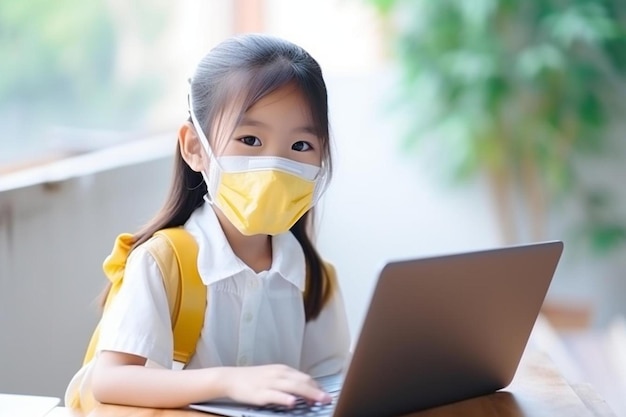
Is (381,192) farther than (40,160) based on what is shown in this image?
Yes

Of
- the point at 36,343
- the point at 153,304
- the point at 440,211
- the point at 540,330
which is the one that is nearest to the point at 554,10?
the point at 440,211

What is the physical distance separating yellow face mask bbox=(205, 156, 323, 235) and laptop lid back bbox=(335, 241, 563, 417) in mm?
332

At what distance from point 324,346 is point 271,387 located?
0.38 m

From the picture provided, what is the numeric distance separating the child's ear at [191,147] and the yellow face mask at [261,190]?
0.05 meters

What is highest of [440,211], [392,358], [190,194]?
[190,194]

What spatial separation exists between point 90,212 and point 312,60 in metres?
0.84

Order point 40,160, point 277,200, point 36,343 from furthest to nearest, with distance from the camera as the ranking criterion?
1. point 40,160
2. point 36,343
3. point 277,200

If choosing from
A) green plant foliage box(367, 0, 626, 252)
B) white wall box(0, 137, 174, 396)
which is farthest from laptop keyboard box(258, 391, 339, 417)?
green plant foliage box(367, 0, 626, 252)

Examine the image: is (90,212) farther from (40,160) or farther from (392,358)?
(392,358)

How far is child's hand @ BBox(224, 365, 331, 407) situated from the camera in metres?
1.08

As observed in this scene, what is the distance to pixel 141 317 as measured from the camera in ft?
4.08

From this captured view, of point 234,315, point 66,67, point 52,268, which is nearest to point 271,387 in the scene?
point 234,315

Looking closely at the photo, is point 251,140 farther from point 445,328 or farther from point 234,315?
point 445,328

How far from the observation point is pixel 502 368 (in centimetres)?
A: 122
